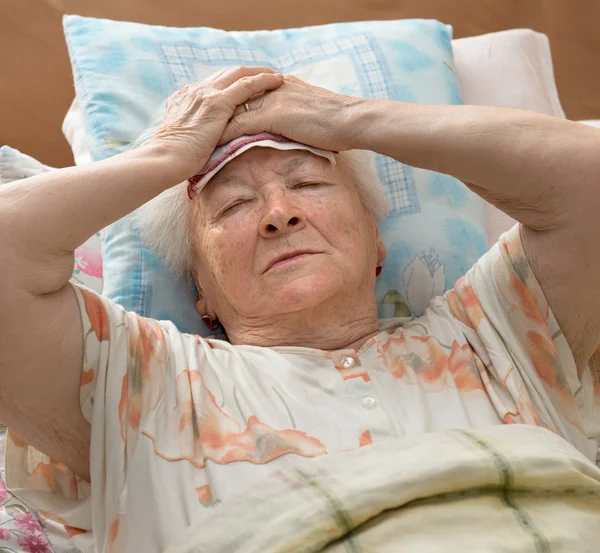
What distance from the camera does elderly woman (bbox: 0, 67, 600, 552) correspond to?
1237 mm

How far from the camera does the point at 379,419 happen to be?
132 centimetres

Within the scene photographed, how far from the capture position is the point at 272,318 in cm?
154

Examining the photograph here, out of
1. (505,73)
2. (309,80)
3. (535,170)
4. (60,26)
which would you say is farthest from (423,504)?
(60,26)

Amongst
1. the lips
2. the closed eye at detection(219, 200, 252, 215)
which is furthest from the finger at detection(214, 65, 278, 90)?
the lips

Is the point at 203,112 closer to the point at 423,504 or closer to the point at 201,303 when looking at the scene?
the point at 201,303

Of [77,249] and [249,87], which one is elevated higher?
[249,87]

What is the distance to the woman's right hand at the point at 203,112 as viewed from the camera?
143cm

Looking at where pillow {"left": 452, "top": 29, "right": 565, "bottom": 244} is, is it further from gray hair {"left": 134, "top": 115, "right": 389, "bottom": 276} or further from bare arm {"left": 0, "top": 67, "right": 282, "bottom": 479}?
bare arm {"left": 0, "top": 67, "right": 282, "bottom": 479}

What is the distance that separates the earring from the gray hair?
0.35 ft

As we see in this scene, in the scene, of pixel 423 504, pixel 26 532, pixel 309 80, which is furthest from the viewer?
pixel 309 80

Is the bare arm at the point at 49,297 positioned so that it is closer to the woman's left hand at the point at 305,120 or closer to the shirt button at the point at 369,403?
the woman's left hand at the point at 305,120

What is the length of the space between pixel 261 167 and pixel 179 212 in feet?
0.74

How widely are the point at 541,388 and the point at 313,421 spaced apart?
0.42m

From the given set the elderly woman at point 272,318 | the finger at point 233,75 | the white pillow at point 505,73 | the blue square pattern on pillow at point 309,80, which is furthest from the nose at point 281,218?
the white pillow at point 505,73
